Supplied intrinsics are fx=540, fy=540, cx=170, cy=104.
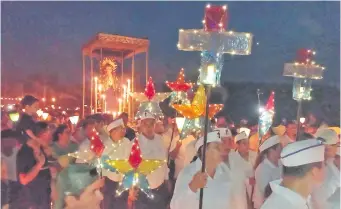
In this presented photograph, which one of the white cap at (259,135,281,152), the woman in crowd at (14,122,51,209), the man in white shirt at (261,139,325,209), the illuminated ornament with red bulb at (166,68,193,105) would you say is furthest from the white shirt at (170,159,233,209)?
the illuminated ornament with red bulb at (166,68,193,105)

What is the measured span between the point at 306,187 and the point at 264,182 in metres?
2.65

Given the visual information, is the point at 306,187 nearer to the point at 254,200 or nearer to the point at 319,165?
the point at 319,165

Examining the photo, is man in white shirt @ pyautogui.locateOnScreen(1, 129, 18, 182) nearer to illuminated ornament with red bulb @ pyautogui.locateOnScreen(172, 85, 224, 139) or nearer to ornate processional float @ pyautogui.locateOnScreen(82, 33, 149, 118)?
illuminated ornament with red bulb @ pyautogui.locateOnScreen(172, 85, 224, 139)

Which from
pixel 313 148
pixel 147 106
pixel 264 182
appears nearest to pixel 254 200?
pixel 264 182

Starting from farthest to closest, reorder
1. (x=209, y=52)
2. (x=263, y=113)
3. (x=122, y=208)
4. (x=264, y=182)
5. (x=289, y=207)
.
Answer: (x=263, y=113) < (x=122, y=208) < (x=264, y=182) < (x=209, y=52) < (x=289, y=207)

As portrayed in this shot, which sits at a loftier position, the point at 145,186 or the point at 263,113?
the point at 263,113

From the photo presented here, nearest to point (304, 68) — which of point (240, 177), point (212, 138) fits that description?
point (240, 177)

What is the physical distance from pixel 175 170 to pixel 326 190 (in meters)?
4.45

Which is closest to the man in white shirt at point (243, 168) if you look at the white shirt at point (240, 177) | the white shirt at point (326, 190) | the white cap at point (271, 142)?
the white shirt at point (240, 177)

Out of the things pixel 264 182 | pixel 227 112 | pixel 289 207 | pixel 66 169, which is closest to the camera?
pixel 289 207

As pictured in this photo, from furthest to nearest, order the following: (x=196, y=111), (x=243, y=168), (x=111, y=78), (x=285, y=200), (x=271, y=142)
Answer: (x=111, y=78) < (x=196, y=111) < (x=243, y=168) < (x=271, y=142) < (x=285, y=200)

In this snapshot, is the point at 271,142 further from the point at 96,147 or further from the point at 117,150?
the point at 117,150

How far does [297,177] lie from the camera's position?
313cm

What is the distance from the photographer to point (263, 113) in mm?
9031
